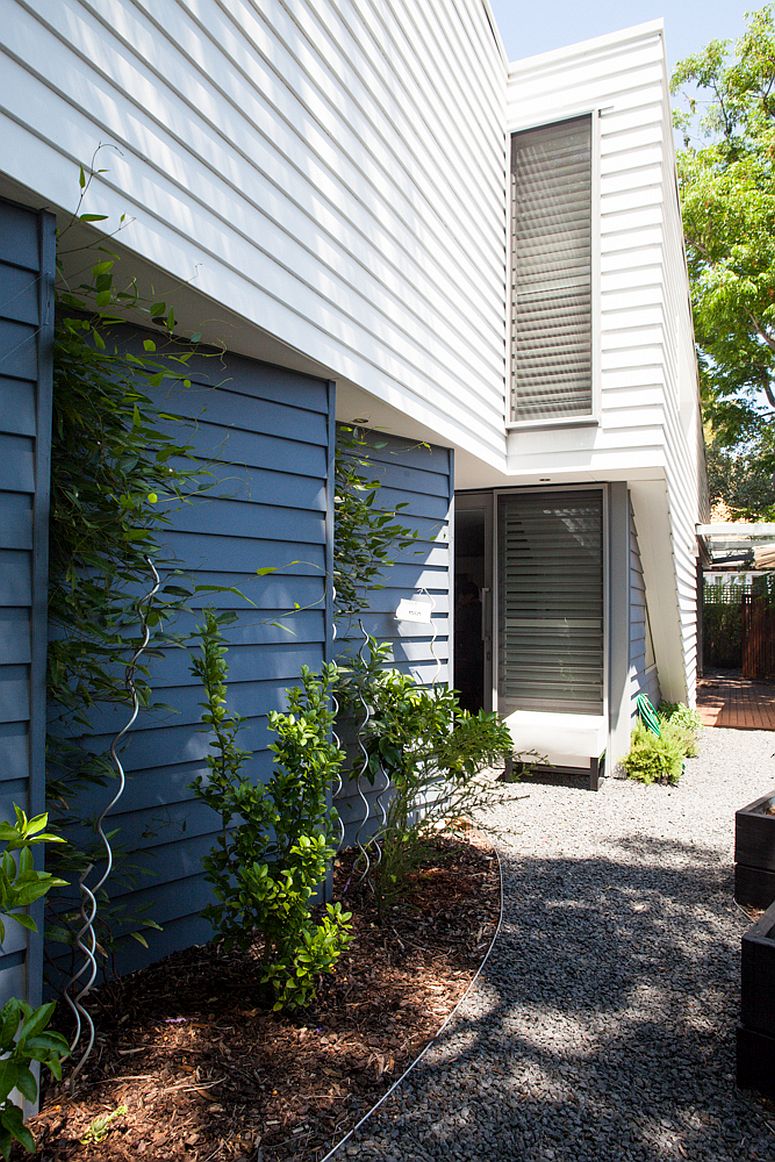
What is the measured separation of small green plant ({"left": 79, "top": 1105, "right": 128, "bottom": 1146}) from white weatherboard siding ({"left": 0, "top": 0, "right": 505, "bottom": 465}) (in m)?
2.36

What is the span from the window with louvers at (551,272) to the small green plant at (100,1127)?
5493 mm

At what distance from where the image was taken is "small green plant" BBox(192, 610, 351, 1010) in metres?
2.42

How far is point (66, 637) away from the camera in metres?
2.41

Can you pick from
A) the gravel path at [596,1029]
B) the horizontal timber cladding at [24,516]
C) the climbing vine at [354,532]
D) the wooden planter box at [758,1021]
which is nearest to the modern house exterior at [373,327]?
the horizontal timber cladding at [24,516]

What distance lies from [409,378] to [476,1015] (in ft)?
10.2

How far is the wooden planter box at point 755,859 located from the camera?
3730 mm

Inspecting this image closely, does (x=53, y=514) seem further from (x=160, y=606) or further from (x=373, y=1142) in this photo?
(x=373, y=1142)

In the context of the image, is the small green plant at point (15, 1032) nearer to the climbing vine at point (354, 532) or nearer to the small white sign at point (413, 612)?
the climbing vine at point (354, 532)

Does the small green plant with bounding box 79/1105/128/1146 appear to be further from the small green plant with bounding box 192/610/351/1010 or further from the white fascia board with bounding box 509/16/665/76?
the white fascia board with bounding box 509/16/665/76

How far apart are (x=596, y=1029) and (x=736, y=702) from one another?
9946 millimetres

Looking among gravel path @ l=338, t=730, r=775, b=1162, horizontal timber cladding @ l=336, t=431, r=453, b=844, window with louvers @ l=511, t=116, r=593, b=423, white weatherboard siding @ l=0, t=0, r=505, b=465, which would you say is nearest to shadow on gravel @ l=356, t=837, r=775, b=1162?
gravel path @ l=338, t=730, r=775, b=1162

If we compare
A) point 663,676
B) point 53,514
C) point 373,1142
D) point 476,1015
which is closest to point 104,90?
point 53,514

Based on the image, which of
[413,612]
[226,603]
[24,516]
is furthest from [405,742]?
[24,516]

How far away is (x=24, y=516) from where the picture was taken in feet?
6.40
